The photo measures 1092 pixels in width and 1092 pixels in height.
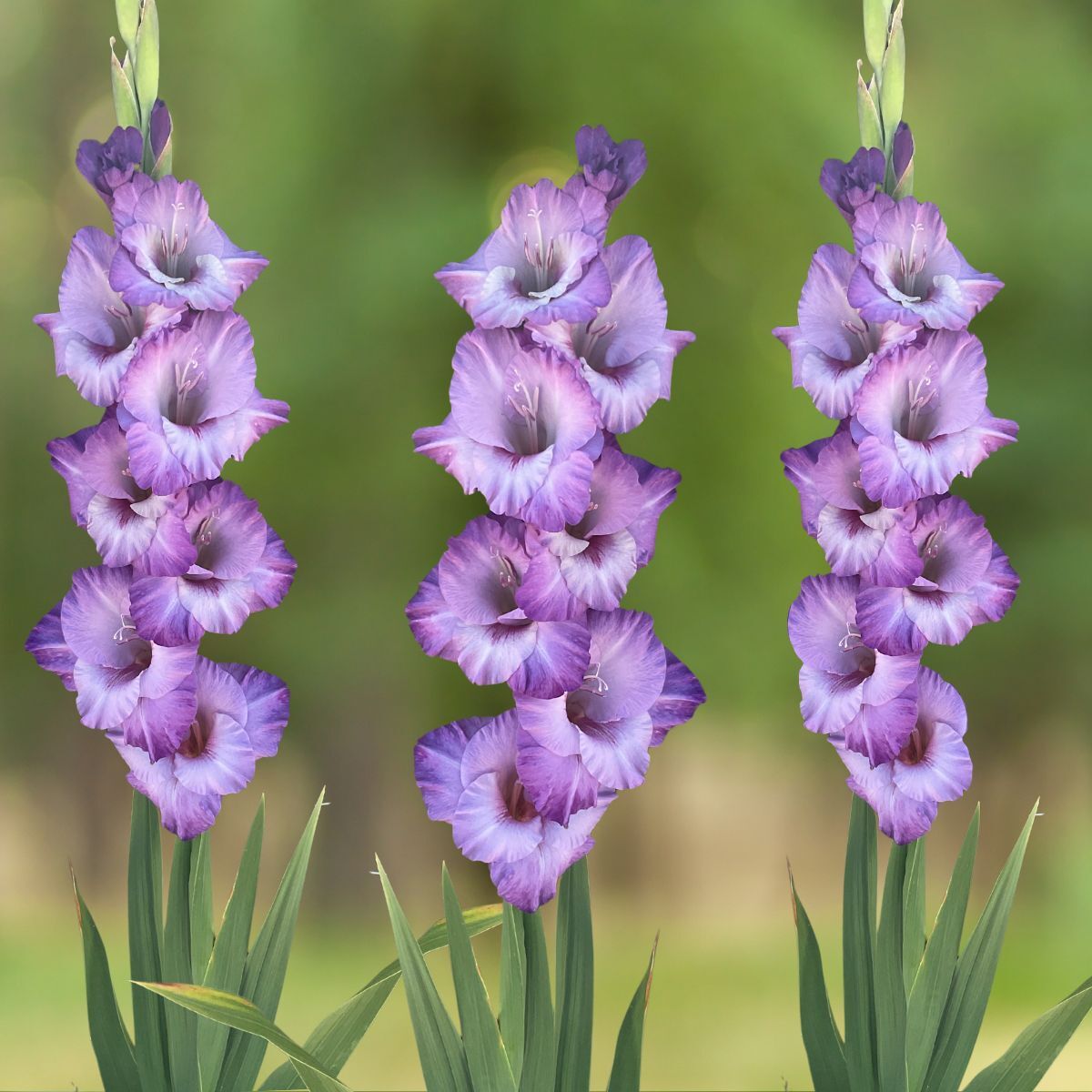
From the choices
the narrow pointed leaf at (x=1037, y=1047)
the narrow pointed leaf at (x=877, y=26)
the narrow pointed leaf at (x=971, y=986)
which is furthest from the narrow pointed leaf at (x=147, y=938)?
the narrow pointed leaf at (x=877, y=26)

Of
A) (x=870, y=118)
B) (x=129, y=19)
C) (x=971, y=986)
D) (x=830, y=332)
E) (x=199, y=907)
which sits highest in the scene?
(x=129, y=19)

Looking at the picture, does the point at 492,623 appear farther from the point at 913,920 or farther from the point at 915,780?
the point at 913,920

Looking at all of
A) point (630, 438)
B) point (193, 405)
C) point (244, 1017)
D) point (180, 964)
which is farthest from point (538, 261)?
point (630, 438)

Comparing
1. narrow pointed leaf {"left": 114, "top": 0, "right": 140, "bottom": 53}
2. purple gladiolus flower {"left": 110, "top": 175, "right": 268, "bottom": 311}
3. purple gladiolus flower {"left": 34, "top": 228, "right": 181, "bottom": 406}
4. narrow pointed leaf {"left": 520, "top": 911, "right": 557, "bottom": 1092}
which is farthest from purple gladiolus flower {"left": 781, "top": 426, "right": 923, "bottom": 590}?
narrow pointed leaf {"left": 114, "top": 0, "right": 140, "bottom": 53}

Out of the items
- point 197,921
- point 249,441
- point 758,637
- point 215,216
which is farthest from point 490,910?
point 215,216

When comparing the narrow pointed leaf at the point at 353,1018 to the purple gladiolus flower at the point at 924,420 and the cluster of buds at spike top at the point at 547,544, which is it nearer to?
the cluster of buds at spike top at the point at 547,544

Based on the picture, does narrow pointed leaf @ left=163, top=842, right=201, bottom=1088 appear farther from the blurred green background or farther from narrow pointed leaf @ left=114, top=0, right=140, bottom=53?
the blurred green background
